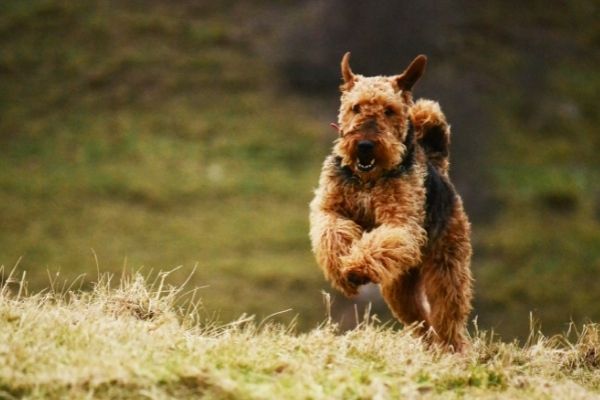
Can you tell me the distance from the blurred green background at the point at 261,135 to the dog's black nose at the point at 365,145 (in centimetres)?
2019

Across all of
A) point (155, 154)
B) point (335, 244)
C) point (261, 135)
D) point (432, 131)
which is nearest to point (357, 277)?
point (335, 244)

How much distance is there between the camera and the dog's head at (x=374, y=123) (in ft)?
20.2

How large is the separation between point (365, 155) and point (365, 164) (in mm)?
97

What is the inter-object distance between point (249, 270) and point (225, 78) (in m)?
14.5

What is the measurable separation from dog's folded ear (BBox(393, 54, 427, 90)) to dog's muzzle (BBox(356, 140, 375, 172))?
0.78 m

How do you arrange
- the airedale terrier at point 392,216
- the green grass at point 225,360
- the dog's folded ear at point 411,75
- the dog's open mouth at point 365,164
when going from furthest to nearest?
1. the dog's folded ear at point 411,75
2. the dog's open mouth at point 365,164
3. the airedale terrier at point 392,216
4. the green grass at point 225,360

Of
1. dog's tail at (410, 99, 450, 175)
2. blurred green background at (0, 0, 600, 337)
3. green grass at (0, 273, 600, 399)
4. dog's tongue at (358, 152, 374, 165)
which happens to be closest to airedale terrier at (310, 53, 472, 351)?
dog's tongue at (358, 152, 374, 165)

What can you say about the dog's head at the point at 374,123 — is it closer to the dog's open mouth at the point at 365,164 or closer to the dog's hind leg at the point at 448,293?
the dog's open mouth at the point at 365,164

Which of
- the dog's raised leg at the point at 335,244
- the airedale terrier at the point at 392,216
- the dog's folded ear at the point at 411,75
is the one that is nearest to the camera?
the dog's raised leg at the point at 335,244

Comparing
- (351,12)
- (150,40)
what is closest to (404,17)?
(351,12)

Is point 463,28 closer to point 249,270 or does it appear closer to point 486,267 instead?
point 486,267

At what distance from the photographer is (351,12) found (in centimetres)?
4075

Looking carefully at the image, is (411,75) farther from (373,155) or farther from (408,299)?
(408,299)

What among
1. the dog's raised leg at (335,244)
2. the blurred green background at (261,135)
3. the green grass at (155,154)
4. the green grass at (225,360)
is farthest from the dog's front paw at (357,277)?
the green grass at (155,154)
